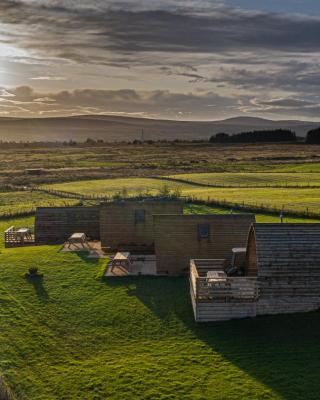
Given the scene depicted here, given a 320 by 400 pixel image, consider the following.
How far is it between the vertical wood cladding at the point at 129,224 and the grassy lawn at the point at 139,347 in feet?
21.6

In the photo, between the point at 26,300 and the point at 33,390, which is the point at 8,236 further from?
the point at 33,390

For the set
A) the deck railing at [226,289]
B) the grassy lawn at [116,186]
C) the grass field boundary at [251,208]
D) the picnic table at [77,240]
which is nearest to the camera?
the deck railing at [226,289]

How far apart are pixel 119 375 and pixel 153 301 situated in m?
6.10

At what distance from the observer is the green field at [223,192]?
145ft

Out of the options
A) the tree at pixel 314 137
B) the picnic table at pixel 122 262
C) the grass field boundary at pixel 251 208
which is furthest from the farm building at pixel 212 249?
the tree at pixel 314 137

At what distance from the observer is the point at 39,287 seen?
77.8 feet

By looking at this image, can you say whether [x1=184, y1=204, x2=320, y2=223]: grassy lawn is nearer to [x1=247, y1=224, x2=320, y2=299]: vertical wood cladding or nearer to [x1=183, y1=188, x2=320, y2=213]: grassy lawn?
[x1=183, y1=188, x2=320, y2=213]: grassy lawn

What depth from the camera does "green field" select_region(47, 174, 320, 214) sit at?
44125 millimetres

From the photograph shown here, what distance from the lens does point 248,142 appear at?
183 m

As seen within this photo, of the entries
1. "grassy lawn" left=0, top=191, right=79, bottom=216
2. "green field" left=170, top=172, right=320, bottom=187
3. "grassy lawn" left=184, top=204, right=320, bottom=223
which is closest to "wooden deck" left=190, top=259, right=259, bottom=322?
"grassy lawn" left=184, top=204, right=320, bottom=223

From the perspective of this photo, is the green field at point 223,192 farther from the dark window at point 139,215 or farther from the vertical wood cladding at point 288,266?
the vertical wood cladding at point 288,266

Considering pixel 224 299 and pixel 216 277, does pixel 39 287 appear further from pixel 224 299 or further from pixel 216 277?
pixel 224 299

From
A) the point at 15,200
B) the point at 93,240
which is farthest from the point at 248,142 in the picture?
the point at 93,240

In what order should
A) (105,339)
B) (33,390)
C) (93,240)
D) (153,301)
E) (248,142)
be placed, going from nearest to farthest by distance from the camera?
(33,390) → (105,339) → (153,301) → (93,240) → (248,142)
